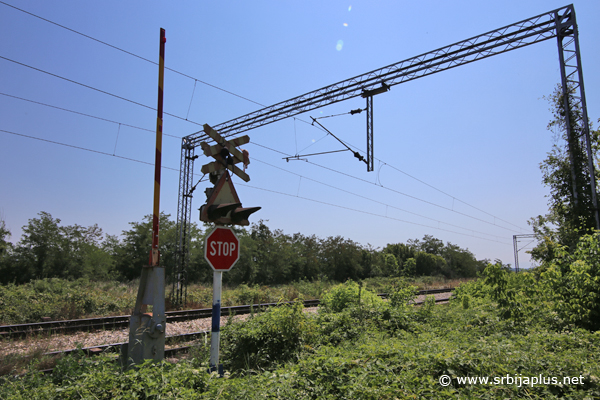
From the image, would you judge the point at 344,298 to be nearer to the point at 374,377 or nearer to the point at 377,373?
the point at 377,373

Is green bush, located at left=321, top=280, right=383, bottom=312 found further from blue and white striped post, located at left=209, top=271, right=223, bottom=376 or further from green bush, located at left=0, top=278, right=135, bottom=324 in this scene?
green bush, located at left=0, top=278, right=135, bottom=324

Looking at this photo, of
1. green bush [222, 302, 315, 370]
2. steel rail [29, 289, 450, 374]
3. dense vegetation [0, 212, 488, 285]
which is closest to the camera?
green bush [222, 302, 315, 370]

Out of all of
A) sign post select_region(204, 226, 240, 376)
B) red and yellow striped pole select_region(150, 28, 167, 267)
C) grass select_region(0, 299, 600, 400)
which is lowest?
grass select_region(0, 299, 600, 400)

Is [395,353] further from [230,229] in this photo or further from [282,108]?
[282,108]

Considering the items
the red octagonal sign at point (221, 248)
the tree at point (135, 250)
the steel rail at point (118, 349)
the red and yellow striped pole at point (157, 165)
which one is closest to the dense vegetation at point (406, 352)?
the red octagonal sign at point (221, 248)

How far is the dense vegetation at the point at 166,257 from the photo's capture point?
24297 mm

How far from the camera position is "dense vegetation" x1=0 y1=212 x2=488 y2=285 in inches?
957

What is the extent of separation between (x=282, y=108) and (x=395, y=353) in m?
11.9

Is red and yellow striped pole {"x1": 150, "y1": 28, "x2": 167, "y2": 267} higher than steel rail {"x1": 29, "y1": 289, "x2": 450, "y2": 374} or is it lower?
higher

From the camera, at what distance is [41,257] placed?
24.8 m

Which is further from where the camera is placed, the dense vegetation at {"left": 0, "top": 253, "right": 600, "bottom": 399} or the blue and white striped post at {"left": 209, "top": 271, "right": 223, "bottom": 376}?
the blue and white striped post at {"left": 209, "top": 271, "right": 223, "bottom": 376}

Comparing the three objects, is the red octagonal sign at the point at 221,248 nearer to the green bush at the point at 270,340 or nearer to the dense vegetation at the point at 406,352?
the dense vegetation at the point at 406,352

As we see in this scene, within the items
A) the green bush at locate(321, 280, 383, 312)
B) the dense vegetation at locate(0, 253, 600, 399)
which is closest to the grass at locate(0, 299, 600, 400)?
the dense vegetation at locate(0, 253, 600, 399)

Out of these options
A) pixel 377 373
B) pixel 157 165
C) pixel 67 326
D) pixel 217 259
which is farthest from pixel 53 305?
pixel 377 373
